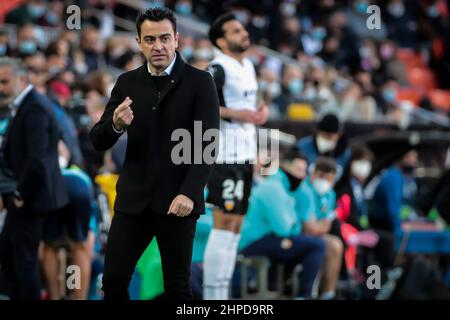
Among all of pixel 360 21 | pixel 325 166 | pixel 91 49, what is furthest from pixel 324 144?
pixel 360 21

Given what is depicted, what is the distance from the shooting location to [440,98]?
23.9 metres

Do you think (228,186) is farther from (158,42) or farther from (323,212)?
(323,212)

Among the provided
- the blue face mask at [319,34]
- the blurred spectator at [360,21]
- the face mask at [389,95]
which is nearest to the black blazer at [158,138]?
the face mask at [389,95]

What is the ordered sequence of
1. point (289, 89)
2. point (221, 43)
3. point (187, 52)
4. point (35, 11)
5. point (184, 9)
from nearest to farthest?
point (221, 43) < point (35, 11) < point (187, 52) < point (289, 89) < point (184, 9)

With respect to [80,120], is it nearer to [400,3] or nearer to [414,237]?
[414,237]

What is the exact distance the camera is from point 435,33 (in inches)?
984

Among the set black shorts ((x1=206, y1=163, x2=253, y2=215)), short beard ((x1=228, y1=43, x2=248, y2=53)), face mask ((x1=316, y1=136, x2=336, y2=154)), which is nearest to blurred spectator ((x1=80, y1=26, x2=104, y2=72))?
face mask ((x1=316, y1=136, x2=336, y2=154))

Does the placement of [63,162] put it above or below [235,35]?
below

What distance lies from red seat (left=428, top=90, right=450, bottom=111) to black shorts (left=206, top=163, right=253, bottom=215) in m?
14.7

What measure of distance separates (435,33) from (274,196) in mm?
15470

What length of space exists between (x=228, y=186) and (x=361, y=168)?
16.5 feet

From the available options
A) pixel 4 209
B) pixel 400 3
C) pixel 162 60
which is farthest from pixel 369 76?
pixel 162 60

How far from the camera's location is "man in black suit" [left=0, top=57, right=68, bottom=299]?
28.8 feet

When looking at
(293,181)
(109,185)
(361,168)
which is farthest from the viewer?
(361,168)
